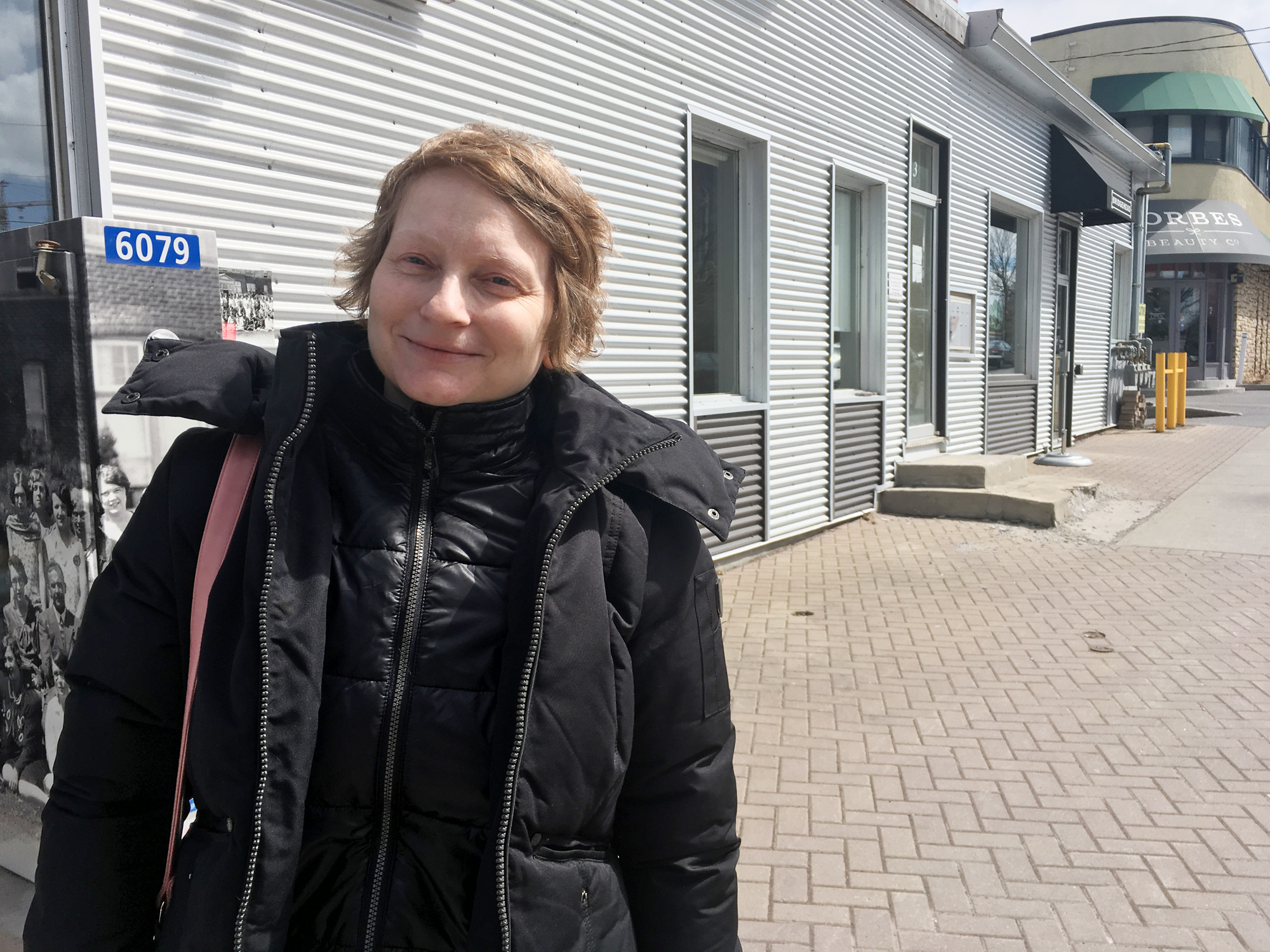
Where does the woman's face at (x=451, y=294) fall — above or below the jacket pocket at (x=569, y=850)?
above

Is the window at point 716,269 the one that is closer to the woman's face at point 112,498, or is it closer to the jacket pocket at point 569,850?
the woman's face at point 112,498

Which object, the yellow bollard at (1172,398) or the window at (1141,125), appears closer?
the yellow bollard at (1172,398)

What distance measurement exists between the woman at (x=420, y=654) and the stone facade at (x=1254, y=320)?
35.9 meters

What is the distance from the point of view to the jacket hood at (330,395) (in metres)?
1.51

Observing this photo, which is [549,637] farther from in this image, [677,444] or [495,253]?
[495,253]

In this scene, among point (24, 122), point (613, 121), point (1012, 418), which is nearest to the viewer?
point (24, 122)

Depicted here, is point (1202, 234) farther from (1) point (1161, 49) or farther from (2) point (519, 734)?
(2) point (519, 734)

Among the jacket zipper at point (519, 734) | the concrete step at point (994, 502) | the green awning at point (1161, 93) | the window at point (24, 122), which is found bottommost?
the concrete step at point (994, 502)

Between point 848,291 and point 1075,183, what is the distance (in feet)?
20.7

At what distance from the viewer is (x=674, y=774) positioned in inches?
65.2

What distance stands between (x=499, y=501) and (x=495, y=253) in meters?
0.40

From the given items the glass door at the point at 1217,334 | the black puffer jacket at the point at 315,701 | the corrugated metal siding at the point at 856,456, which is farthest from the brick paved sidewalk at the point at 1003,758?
the glass door at the point at 1217,334

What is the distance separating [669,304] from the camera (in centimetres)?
694

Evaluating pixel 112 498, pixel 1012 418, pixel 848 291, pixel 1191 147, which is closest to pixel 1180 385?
pixel 1012 418
